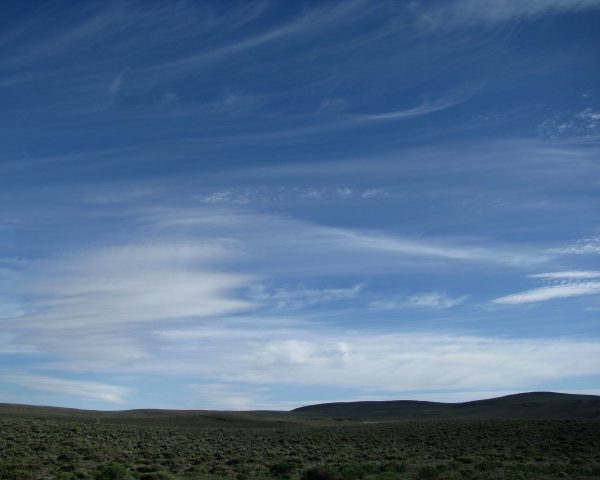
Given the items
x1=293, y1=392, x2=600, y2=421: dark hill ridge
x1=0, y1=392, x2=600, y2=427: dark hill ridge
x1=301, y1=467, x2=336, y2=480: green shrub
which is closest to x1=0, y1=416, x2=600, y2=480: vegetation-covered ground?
x1=301, y1=467, x2=336, y2=480: green shrub

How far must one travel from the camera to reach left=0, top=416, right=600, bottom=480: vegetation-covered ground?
2350 centimetres

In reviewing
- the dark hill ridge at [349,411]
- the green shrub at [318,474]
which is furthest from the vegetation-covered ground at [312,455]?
the dark hill ridge at [349,411]

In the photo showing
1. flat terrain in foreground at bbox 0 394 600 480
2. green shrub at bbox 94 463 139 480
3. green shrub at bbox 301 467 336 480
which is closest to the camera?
green shrub at bbox 94 463 139 480

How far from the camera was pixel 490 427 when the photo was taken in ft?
174

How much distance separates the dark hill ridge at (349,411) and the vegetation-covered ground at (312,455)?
85.8ft

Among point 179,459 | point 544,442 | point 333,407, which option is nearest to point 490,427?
point 544,442

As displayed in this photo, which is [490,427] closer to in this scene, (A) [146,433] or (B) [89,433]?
(A) [146,433]

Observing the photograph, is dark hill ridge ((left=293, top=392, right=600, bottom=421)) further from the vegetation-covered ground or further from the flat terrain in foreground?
the vegetation-covered ground

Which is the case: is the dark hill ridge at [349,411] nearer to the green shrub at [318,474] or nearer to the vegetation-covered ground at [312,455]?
the vegetation-covered ground at [312,455]

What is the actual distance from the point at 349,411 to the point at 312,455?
107519 millimetres

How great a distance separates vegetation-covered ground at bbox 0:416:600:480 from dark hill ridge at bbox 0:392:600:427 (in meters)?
26.1

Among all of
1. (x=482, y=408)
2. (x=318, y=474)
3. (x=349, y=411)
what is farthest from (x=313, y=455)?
(x=349, y=411)

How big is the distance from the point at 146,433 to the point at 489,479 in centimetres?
3247

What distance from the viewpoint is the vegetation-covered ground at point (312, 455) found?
23.5 meters
